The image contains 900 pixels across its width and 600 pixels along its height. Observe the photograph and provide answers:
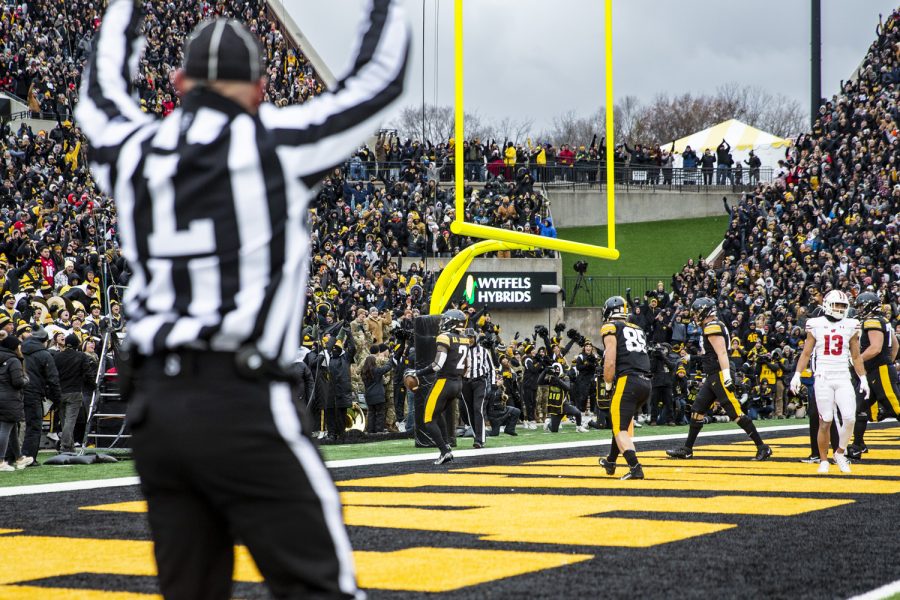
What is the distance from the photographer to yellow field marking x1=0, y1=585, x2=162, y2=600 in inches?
202

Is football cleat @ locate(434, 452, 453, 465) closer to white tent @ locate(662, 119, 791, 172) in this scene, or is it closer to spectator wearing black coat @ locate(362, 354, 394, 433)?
spectator wearing black coat @ locate(362, 354, 394, 433)

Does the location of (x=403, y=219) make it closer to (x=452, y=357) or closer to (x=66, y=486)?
(x=452, y=357)

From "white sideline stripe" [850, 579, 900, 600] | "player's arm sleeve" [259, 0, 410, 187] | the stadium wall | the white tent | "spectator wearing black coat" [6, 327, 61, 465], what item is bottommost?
"white sideline stripe" [850, 579, 900, 600]

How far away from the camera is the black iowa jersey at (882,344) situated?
12.9 meters

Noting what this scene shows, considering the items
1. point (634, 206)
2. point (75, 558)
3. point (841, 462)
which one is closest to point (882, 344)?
point (841, 462)

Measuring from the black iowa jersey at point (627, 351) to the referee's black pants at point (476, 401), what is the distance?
501cm

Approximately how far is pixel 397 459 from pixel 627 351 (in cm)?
357

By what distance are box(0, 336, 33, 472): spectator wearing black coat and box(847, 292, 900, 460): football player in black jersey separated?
854 centimetres

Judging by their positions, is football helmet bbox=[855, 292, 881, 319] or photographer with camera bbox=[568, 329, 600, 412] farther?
photographer with camera bbox=[568, 329, 600, 412]

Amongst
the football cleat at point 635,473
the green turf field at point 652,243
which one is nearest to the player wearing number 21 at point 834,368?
the football cleat at point 635,473

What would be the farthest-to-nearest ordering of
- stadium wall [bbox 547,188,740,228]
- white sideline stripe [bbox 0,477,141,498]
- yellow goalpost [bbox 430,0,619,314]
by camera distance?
stadium wall [bbox 547,188,740,228] → yellow goalpost [bbox 430,0,619,314] → white sideline stripe [bbox 0,477,141,498]

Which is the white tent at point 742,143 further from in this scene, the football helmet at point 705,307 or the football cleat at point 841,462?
the football cleat at point 841,462

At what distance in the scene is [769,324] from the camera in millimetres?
25000

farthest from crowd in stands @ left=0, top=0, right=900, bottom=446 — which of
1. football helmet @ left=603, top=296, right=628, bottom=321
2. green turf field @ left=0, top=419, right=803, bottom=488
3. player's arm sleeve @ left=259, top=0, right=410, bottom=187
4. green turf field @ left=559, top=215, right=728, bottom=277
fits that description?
player's arm sleeve @ left=259, top=0, right=410, bottom=187
